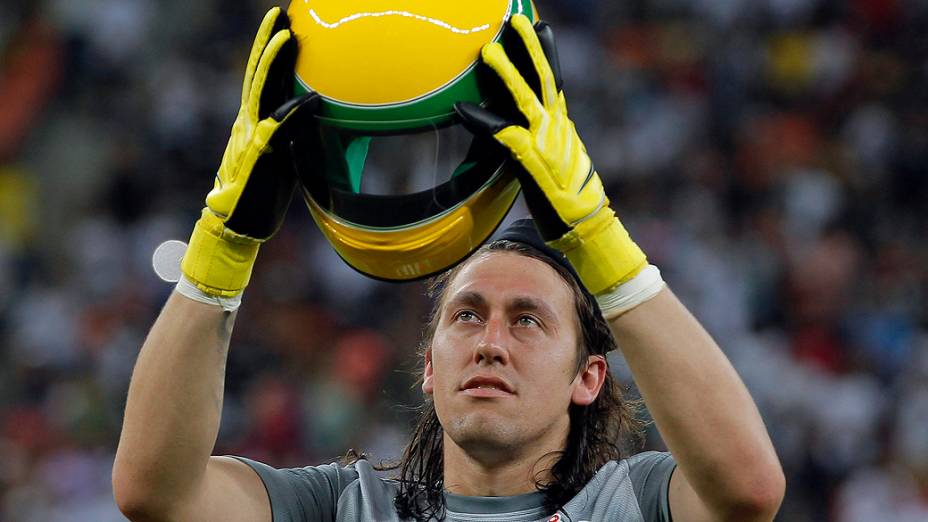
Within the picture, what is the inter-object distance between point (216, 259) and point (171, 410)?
321 millimetres

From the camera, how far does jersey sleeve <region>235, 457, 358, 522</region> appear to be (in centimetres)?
318

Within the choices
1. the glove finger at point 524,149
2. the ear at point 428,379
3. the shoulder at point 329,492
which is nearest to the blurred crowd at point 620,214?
the ear at point 428,379

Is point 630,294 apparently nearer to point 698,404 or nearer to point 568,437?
point 698,404

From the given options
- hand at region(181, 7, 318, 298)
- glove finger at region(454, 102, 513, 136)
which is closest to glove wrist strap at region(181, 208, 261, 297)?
hand at region(181, 7, 318, 298)

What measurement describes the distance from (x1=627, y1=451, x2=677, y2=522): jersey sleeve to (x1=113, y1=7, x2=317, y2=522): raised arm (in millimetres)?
957

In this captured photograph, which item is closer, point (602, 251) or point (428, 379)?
point (602, 251)

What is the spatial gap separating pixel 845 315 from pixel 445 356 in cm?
524

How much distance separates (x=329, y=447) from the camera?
7.59 m

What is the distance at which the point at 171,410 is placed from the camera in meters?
2.87

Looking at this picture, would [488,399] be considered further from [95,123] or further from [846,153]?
[95,123]

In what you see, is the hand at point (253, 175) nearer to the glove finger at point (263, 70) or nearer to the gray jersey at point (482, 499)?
the glove finger at point (263, 70)

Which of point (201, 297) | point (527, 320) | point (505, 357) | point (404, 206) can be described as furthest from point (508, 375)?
point (201, 297)

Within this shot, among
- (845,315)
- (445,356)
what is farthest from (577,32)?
(445,356)

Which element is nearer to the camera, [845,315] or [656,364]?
[656,364]
